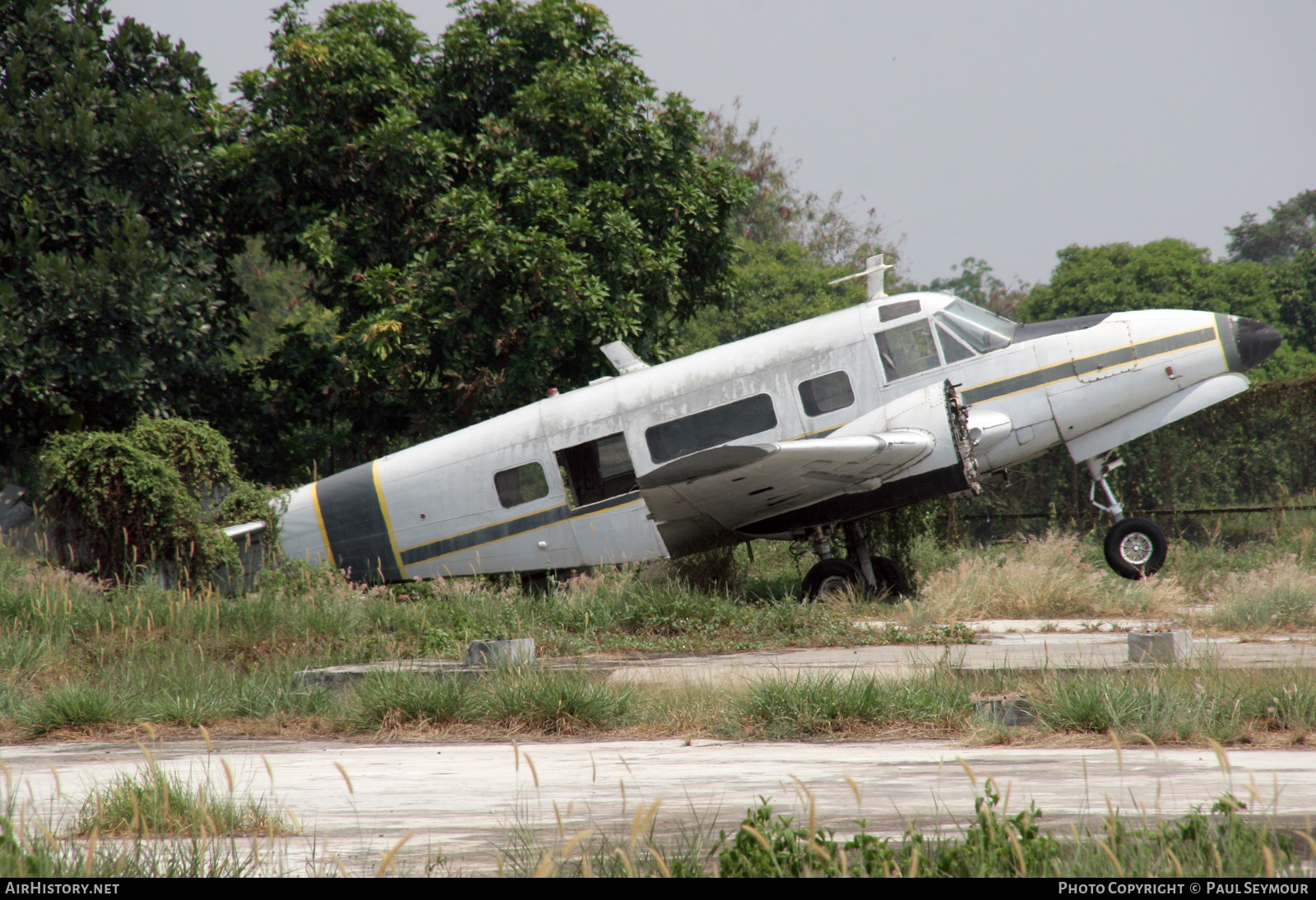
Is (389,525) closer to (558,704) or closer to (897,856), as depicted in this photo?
(558,704)

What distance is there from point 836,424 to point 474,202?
7341 mm

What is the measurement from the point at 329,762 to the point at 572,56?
14367 mm

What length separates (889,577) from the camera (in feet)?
43.6

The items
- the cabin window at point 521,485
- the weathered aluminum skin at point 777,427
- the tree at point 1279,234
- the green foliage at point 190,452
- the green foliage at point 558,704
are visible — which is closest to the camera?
the green foliage at point 558,704

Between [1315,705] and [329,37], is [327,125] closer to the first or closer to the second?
[329,37]

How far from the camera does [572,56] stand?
17.3 metres

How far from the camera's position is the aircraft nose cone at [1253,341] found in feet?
39.7

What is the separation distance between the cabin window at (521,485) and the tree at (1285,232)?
58134 millimetres

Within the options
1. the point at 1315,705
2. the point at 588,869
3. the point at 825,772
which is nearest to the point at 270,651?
the point at 825,772

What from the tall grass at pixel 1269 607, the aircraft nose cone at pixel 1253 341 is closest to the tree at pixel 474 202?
the aircraft nose cone at pixel 1253 341

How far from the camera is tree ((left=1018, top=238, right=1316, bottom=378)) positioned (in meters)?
37.7

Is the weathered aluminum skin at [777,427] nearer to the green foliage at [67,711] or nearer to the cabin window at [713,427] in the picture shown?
the cabin window at [713,427]

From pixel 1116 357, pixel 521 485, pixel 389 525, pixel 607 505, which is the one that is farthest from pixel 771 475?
pixel 389 525

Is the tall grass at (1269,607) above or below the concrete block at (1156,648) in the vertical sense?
below
